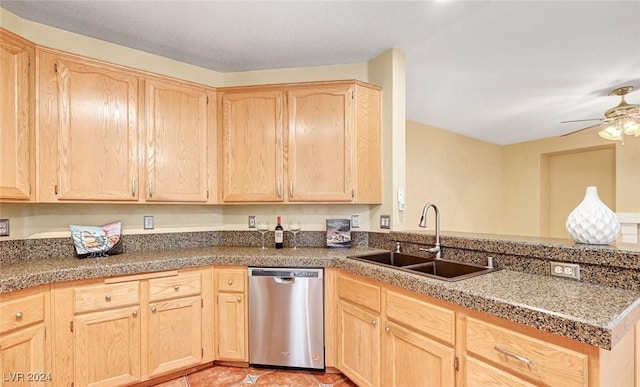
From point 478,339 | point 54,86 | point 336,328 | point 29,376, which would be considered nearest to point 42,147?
point 54,86

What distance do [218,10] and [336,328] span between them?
2.26m

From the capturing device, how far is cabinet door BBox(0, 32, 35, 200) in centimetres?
171

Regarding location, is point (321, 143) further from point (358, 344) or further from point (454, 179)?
point (454, 179)

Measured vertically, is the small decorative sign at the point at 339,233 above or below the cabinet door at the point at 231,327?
above

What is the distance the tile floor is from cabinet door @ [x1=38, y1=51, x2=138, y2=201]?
4.40ft

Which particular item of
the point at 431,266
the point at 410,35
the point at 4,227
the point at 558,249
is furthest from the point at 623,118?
the point at 4,227

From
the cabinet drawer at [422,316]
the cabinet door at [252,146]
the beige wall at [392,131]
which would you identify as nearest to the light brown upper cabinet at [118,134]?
the cabinet door at [252,146]

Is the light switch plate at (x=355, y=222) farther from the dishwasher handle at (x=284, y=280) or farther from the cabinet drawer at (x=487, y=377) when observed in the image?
the cabinet drawer at (x=487, y=377)

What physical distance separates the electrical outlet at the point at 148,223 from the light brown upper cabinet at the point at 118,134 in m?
0.31

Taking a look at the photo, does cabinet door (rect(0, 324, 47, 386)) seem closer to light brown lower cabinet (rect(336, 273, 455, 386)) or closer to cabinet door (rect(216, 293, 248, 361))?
cabinet door (rect(216, 293, 248, 361))

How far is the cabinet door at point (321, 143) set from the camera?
234 centimetres

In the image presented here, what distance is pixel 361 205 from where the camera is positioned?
2588 millimetres

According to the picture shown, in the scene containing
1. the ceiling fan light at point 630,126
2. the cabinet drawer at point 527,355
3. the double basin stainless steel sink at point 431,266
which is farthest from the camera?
the ceiling fan light at point 630,126

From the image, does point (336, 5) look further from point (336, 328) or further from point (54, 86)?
point (336, 328)
